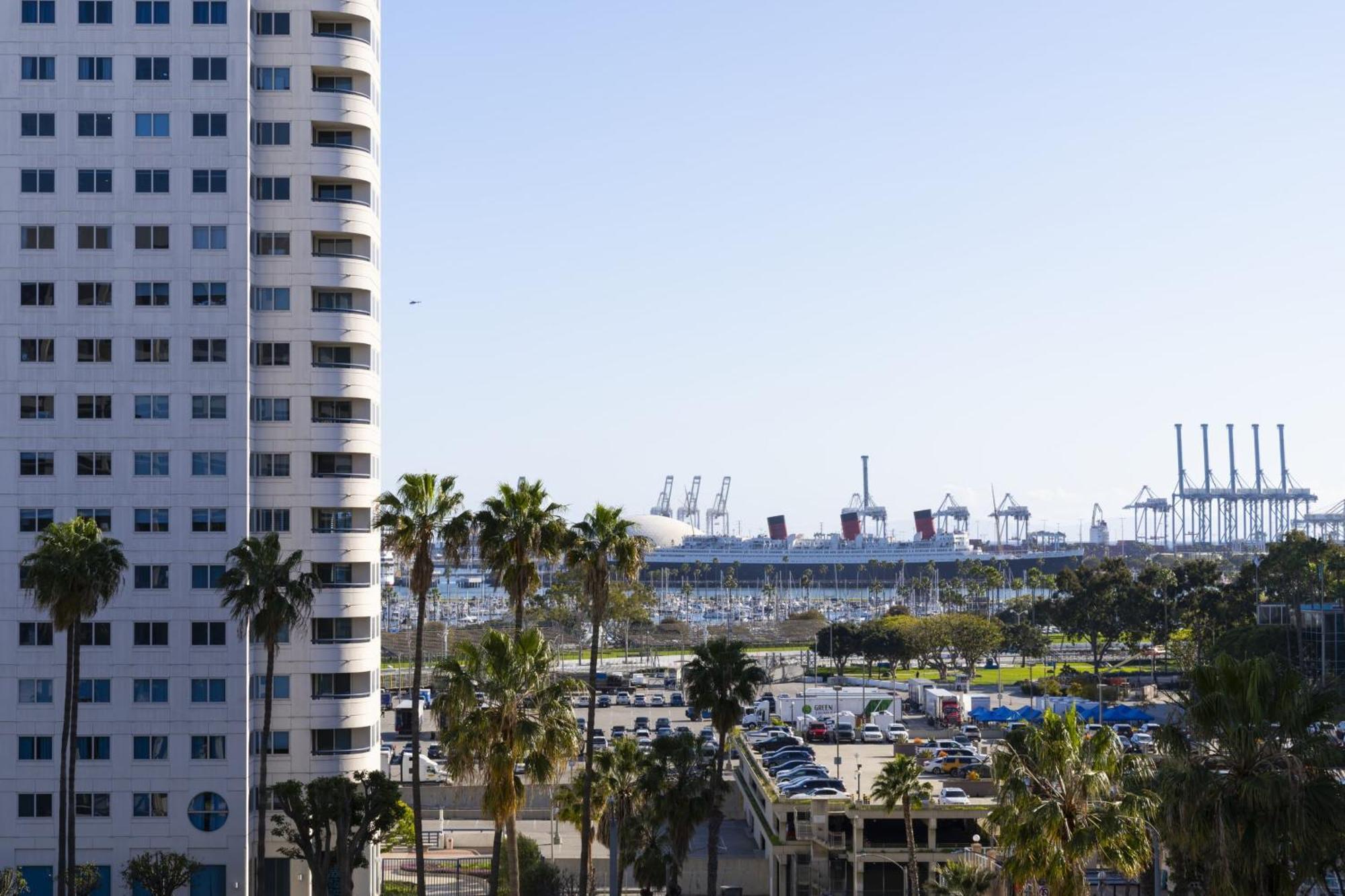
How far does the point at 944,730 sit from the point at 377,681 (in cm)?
5775

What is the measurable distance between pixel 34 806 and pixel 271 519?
15.6 metres

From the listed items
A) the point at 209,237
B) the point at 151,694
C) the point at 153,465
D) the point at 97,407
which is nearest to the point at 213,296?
the point at 209,237

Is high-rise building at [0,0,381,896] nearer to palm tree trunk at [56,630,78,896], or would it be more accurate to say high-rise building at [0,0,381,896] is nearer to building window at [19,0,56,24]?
building window at [19,0,56,24]

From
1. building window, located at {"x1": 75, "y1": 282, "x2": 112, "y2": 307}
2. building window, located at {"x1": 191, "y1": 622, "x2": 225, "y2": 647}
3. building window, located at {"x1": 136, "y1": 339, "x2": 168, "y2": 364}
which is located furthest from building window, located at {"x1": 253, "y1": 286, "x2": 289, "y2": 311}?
building window, located at {"x1": 191, "y1": 622, "x2": 225, "y2": 647}

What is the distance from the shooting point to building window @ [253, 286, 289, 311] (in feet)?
220

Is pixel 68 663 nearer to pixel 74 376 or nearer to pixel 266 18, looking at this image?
pixel 74 376

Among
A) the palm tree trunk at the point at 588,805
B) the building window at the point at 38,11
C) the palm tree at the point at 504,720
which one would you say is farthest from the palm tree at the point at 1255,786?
the building window at the point at 38,11

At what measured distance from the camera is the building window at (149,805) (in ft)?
211

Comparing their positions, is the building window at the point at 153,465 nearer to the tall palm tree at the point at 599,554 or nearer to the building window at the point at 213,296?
the building window at the point at 213,296

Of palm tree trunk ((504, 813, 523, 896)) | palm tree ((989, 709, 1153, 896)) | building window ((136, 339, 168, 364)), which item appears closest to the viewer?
palm tree ((989, 709, 1153, 896))

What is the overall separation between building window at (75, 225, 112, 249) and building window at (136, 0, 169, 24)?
9444mm

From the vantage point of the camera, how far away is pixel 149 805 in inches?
2534

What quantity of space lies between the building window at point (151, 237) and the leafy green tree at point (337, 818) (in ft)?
79.1

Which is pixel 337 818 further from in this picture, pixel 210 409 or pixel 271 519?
pixel 210 409
